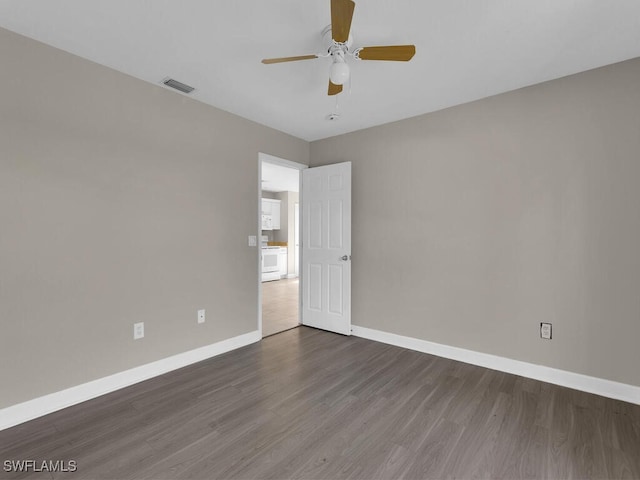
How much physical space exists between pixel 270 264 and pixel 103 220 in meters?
5.56

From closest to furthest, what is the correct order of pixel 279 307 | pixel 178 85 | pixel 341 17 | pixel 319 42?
pixel 341 17, pixel 319 42, pixel 178 85, pixel 279 307

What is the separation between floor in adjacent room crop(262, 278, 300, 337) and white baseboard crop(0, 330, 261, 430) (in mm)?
807

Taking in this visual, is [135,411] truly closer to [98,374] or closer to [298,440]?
[98,374]

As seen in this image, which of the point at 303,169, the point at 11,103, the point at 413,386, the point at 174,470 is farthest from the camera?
the point at 303,169

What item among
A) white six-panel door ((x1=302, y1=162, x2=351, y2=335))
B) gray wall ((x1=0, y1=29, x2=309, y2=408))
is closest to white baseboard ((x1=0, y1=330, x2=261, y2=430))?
gray wall ((x1=0, y1=29, x2=309, y2=408))

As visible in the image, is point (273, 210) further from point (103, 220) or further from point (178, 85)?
point (103, 220)

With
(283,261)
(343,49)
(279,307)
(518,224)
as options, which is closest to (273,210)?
(283,261)

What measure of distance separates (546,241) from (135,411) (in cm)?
343

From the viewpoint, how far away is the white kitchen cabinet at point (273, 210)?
334 inches

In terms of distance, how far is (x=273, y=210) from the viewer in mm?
8734

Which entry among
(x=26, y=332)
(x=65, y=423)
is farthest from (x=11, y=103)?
(x=65, y=423)

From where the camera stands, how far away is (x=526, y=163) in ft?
8.73

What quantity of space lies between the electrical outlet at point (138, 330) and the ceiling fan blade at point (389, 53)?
8.67ft

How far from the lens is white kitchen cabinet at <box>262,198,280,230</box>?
27.9ft
